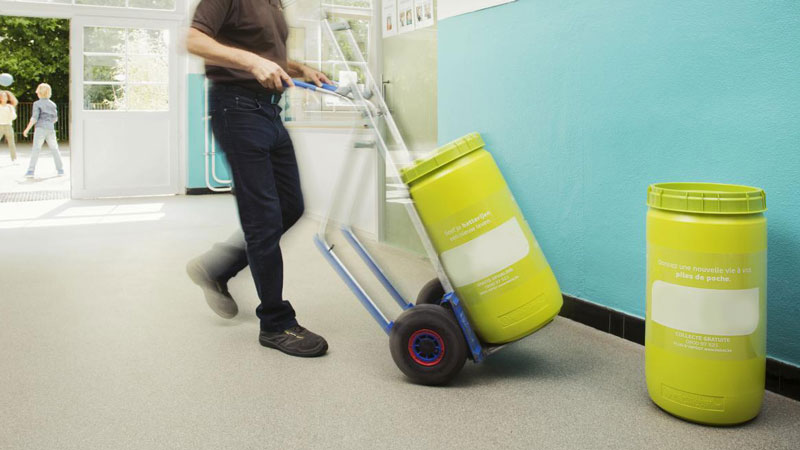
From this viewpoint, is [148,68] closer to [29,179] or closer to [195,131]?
[195,131]

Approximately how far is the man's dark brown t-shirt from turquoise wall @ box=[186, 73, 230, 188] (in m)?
4.89

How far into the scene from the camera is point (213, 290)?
8.16 feet

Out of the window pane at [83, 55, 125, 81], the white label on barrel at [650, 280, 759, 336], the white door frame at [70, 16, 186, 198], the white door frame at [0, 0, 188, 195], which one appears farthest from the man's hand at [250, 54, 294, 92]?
the window pane at [83, 55, 125, 81]

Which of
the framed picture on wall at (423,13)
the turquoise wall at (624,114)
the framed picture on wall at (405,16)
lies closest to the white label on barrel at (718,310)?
the turquoise wall at (624,114)

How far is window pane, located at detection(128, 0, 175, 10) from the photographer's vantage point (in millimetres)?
6453

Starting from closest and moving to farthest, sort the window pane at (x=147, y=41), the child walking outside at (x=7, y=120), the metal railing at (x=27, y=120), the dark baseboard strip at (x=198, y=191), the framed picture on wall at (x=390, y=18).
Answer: the framed picture on wall at (x=390, y=18) < the window pane at (x=147, y=41) < the dark baseboard strip at (x=198, y=191) < the child walking outside at (x=7, y=120) < the metal railing at (x=27, y=120)

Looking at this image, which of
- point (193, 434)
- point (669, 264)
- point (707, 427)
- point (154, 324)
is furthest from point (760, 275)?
point (154, 324)

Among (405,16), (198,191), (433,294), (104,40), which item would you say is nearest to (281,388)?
(433,294)

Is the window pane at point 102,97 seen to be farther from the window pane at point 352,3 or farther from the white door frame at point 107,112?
the window pane at point 352,3

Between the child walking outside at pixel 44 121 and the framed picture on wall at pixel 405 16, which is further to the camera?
the child walking outside at pixel 44 121

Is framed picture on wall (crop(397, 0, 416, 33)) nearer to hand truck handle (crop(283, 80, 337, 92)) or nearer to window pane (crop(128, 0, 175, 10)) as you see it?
hand truck handle (crop(283, 80, 337, 92))

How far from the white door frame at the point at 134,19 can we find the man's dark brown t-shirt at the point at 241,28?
165 inches

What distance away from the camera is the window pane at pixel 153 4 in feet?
21.2

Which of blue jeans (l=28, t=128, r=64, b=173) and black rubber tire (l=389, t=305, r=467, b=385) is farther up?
blue jeans (l=28, t=128, r=64, b=173)
